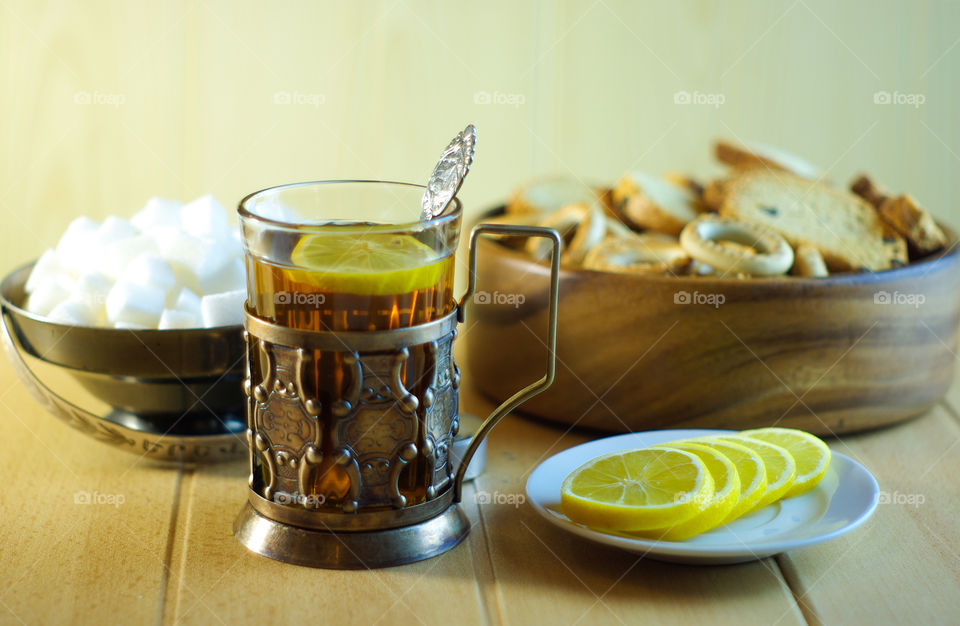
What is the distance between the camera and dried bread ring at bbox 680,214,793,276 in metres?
0.89

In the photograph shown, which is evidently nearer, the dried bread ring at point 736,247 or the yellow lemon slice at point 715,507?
the yellow lemon slice at point 715,507

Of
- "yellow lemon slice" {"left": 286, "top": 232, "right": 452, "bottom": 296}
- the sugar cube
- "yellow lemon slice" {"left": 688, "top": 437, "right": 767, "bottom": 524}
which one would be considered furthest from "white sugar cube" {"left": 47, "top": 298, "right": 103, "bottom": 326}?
"yellow lemon slice" {"left": 688, "top": 437, "right": 767, "bottom": 524}

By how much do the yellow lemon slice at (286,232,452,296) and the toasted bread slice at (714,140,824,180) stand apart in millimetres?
590

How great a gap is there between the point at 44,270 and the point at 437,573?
1.51 feet

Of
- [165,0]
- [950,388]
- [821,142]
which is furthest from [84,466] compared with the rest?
[821,142]

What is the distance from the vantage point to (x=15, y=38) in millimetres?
1266

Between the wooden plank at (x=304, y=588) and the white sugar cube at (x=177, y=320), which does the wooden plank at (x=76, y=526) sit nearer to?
the wooden plank at (x=304, y=588)

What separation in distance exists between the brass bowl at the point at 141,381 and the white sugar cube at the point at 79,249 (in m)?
0.06

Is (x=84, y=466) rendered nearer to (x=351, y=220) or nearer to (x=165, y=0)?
(x=351, y=220)

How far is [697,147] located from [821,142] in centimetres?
18

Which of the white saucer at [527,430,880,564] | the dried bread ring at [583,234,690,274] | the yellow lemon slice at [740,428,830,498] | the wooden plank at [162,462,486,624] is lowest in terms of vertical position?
the wooden plank at [162,462,486,624]

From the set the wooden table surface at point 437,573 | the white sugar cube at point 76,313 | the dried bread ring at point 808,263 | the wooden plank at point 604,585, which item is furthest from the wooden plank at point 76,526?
the dried bread ring at point 808,263

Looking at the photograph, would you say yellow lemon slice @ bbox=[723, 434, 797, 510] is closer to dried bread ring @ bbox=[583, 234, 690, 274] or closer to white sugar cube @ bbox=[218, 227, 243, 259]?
dried bread ring @ bbox=[583, 234, 690, 274]

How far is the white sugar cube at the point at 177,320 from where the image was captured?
790 mm
